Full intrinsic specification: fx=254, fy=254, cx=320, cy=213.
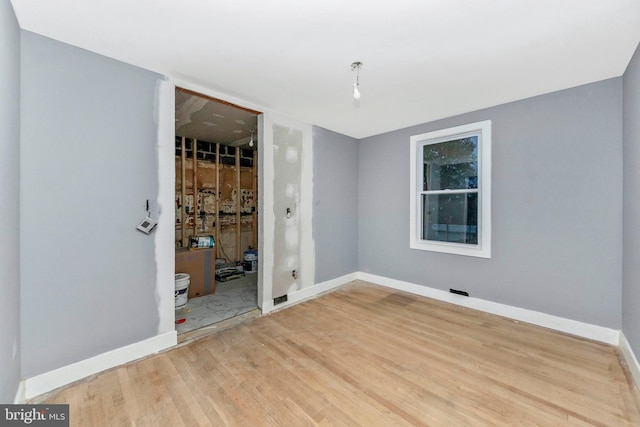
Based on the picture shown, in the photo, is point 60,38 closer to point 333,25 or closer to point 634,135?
point 333,25

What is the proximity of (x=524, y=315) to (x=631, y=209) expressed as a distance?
1.42 meters

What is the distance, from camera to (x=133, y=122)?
7.04ft

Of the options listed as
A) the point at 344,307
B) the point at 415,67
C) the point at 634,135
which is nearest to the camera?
the point at 634,135

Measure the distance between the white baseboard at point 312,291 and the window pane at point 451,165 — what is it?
1.90m

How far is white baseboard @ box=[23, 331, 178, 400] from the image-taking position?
5.71ft

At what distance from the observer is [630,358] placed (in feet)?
6.59

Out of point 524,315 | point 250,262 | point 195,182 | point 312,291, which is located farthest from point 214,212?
point 524,315

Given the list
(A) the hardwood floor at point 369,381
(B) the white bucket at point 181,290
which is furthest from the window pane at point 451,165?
(B) the white bucket at point 181,290

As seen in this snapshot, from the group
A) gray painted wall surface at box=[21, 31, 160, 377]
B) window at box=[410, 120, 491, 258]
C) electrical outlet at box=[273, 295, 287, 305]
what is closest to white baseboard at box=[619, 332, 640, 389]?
window at box=[410, 120, 491, 258]

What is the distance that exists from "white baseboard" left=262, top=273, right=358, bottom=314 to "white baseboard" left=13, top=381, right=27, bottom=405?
1.90 m

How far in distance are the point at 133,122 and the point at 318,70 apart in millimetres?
→ 1637

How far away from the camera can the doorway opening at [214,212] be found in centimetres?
313

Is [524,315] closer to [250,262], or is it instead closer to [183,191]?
[250,262]

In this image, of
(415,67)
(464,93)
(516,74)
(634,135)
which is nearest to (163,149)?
(415,67)
